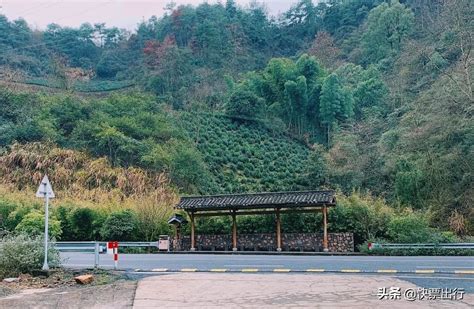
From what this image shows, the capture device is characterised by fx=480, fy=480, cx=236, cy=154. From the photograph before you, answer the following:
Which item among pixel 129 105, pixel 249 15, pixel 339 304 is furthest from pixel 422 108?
pixel 249 15

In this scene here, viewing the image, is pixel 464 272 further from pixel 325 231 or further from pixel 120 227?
pixel 120 227

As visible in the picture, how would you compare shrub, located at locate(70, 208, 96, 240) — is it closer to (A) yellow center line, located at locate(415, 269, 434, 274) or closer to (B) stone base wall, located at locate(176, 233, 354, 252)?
(B) stone base wall, located at locate(176, 233, 354, 252)

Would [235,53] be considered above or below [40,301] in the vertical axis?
above

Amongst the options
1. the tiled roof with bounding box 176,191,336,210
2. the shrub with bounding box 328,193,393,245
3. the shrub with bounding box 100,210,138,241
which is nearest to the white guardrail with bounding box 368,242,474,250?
the shrub with bounding box 328,193,393,245

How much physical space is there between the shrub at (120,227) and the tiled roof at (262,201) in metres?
2.78

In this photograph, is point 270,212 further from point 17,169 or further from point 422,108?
point 17,169

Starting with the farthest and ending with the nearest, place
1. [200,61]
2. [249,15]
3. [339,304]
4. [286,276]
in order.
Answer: [249,15]
[200,61]
[286,276]
[339,304]

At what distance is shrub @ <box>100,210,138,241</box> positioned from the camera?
20.9 m

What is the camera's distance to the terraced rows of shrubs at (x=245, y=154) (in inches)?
1357

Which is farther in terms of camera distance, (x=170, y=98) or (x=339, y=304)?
(x=170, y=98)

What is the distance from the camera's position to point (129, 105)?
37.8 meters

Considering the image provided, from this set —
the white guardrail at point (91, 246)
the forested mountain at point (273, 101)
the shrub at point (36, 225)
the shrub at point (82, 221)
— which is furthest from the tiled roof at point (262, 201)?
the shrub at point (36, 225)

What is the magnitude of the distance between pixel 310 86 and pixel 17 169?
2473cm

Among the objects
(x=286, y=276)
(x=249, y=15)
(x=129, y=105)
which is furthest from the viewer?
(x=249, y=15)
